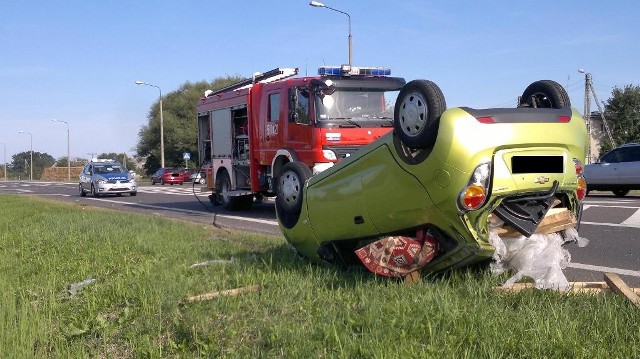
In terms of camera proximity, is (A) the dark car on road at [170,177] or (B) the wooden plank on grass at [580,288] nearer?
(B) the wooden plank on grass at [580,288]

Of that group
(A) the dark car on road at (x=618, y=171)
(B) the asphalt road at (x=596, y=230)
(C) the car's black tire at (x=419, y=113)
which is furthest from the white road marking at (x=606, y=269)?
(A) the dark car on road at (x=618, y=171)

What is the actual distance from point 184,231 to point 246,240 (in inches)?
64.8

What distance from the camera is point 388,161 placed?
5438mm

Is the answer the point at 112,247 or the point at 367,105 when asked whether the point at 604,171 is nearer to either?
the point at 367,105

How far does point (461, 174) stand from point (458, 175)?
0.02m

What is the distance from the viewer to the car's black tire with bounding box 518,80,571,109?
5598mm

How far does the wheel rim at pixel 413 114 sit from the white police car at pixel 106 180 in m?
24.1

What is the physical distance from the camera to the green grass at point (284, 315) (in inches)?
156

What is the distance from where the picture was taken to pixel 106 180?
28.0 m

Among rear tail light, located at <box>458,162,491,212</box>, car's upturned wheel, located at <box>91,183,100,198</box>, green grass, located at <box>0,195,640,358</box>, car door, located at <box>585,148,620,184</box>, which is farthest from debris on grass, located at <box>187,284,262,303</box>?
car's upturned wheel, located at <box>91,183,100,198</box>

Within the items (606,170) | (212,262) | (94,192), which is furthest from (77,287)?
(94,192)

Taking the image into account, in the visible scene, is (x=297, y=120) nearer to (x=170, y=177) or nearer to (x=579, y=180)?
(x=579, y=180)

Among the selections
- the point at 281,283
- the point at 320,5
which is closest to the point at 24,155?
the point at 320,5

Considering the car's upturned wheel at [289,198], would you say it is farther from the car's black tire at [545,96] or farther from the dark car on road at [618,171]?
the dark car on road at [618,171]
